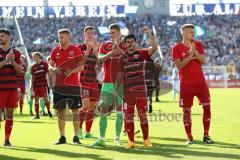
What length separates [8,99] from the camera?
11.6 meters

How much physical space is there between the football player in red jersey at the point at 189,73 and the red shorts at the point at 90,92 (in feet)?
6.44

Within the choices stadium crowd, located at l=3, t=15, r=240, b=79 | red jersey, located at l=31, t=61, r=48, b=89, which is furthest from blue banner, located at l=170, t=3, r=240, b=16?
red jersey, located at l=31, t=61, r=48, b=89

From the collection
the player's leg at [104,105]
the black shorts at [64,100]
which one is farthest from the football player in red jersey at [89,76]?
the player's leg at [104,105]

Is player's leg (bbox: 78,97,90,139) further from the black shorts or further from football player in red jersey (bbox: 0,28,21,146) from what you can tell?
football player in red jersey (bbox: 0,28,21,146)

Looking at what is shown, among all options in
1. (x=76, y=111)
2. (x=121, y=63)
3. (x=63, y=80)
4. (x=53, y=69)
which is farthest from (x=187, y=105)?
(x=53, y=69)

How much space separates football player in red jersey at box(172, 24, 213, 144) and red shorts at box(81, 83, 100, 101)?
1.96m

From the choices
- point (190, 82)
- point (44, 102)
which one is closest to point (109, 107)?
point (190, 82)

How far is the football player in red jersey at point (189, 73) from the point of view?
1129cm

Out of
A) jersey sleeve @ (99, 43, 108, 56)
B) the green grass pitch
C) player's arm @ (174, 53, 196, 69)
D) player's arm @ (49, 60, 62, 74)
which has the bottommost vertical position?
the green grass pitch

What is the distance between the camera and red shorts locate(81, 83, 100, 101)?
12.1 m

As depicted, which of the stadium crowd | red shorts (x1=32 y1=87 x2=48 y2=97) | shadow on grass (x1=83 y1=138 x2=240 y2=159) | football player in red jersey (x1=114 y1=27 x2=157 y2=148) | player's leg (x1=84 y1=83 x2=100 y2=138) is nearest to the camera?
shadow on grass (x1=83 y1=138 x2=240 y2=159)

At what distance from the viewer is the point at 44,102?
20.5 m

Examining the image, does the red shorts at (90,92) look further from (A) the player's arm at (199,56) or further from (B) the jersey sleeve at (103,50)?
(A) the player's arm at (199,56)

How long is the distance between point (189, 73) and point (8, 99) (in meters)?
3.60
